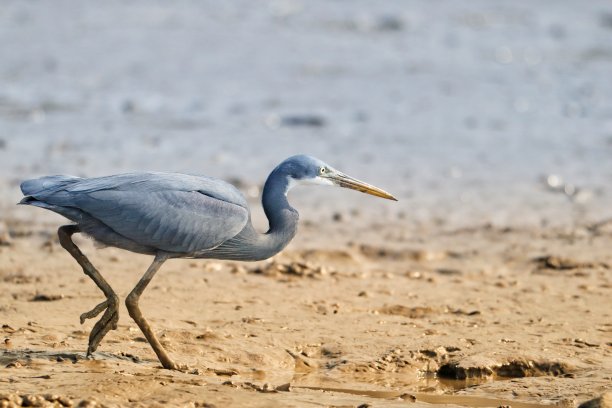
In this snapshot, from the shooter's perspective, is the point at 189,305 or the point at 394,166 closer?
the point at 189,305

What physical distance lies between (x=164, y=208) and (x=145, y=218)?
0.41ft

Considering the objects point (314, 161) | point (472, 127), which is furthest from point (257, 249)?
point (472, 127)

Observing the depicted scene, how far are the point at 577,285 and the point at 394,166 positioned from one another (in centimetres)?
433

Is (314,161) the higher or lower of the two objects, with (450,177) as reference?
lower

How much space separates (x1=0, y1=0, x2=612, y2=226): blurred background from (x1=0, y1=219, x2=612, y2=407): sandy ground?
4.40 ft

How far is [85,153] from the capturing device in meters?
12.8

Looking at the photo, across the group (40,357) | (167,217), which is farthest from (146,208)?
(40,357)

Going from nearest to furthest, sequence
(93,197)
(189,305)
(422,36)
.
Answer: (93,197)
(189,305)
(422,36)

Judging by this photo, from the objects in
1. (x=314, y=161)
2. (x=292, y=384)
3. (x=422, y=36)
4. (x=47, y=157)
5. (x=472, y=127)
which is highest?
(x=422, y=36)

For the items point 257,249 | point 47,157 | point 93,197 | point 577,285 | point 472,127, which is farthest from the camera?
point 472,127

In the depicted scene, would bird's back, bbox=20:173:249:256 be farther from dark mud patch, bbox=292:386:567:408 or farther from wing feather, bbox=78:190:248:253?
dark mud patch, bbox=292:386:567:408

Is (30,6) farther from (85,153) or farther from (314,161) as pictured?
(314,161)

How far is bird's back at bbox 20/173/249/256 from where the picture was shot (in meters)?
6.54

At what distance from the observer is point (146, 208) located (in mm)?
6570
